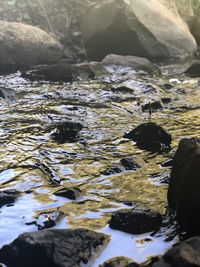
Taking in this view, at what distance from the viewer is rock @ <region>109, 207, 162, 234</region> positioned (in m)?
3.12

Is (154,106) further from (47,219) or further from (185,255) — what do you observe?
(185,255)

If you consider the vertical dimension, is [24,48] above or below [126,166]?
below

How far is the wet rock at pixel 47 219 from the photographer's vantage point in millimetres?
3252

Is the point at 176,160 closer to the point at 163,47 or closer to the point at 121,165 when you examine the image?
the point at 121,165

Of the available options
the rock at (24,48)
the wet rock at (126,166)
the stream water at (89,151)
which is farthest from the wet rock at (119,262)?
the rock at (24,48)

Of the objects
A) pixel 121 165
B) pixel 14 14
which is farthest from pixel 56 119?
pixel 14 14

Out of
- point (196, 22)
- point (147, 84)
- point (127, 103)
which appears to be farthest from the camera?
point (196, 22)

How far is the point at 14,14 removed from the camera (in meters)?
13.0

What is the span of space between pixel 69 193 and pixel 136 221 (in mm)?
772

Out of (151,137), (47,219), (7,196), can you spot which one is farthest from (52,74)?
(47,219)

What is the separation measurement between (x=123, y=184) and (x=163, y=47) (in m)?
8.50

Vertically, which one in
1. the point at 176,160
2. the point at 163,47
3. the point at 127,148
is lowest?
the point at 163,47

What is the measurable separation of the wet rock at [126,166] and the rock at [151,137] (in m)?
0.47

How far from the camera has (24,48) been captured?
10.5 m
